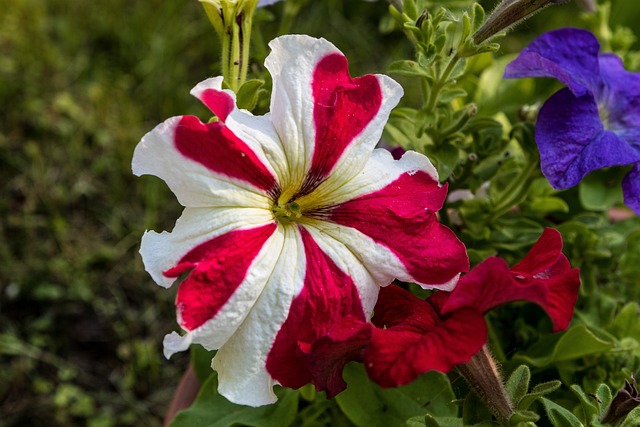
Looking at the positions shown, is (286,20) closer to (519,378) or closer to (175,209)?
(519,378)

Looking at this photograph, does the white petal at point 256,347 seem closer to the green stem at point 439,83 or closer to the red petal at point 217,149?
the red petal at point 217,149

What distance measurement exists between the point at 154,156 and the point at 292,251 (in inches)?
5.7

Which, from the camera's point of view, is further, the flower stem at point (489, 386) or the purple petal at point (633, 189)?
the purple petal at point (633, 189)

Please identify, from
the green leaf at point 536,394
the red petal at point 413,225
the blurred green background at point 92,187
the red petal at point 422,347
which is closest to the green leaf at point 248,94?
the red petal at point 413,225

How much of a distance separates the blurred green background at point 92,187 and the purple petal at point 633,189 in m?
0.66

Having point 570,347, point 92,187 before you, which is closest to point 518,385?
point 570,347

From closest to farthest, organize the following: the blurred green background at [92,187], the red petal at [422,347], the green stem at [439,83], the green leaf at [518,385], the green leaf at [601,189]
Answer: the red petal at [422,347]
the green leaf at [518,385]
the green stem at [439,83]
the green leaf at [601,189]
the blurred green background at [92,187]

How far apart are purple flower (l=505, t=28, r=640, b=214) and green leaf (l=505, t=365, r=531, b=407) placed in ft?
0.75

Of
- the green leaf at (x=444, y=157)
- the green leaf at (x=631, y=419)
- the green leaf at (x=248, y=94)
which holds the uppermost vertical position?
the green leaf at (x=248, y=94)

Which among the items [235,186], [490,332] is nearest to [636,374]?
[490,332]

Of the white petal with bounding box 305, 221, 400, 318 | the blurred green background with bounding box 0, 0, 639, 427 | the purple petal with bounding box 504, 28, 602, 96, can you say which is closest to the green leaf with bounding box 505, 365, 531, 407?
the white petal with bounding box 305, 221, 400, 318

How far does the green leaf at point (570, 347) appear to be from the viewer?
83 cm

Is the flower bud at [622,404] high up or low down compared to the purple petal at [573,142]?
down

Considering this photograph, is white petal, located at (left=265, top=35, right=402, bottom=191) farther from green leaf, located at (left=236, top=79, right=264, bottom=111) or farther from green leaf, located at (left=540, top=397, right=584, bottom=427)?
green leaf, located at (left=540, top=397, right=584, bottom=427)
